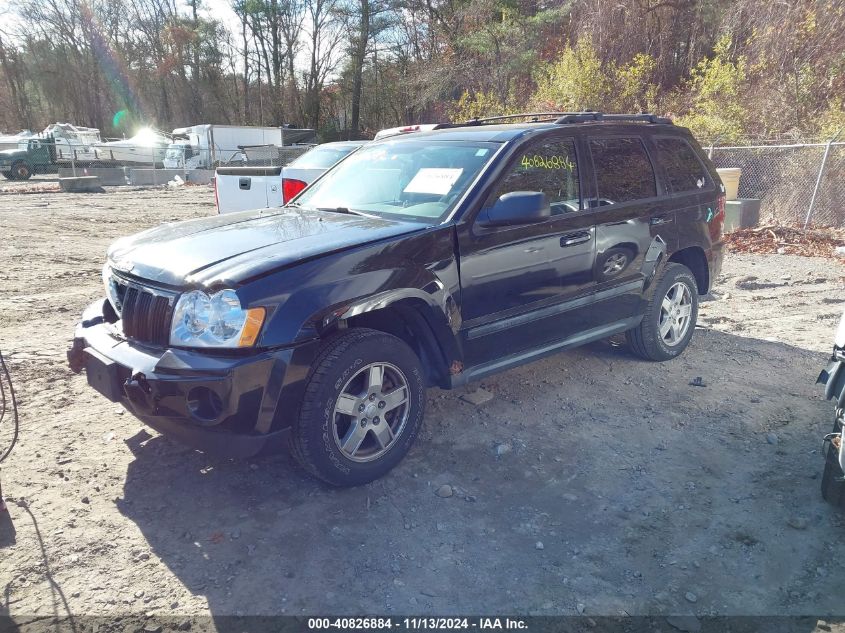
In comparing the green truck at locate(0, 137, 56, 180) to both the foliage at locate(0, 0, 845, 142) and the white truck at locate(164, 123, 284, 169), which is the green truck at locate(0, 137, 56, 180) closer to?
the white truck at locate(164, 123, 284, 169)

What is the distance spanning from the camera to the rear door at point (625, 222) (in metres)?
4.30

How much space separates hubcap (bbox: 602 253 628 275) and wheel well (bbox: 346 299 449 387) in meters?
1.55

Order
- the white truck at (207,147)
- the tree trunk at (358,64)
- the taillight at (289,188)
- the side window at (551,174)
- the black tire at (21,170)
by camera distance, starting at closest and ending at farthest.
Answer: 1. the side window at (551,174)
2. the taillight at (289,188)
3. the black tire at (21,170)
4. the white truck at (207,147)
5. the tree trunk at (358,64)

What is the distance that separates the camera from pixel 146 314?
2963mm

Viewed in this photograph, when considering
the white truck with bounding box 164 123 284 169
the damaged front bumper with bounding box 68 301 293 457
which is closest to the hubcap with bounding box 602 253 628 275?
the damaged front bumper with bounding box 68 301 293 457

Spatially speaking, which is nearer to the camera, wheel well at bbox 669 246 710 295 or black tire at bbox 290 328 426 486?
black tire at bbox 290 328 426 486

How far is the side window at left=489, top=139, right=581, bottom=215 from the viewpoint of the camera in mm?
3800

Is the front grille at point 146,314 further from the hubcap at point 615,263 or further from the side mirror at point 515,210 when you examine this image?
the hubcap at point 615,263

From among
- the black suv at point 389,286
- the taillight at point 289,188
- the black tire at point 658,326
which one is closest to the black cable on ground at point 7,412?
the black suv at point 389,286

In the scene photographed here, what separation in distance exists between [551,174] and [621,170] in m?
0.77

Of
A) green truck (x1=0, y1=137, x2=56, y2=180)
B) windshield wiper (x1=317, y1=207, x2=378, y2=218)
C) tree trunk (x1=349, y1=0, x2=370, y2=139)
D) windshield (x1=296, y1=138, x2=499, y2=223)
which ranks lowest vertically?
windshield wiper (x1=317, y1=207, x2=378, y2=218)

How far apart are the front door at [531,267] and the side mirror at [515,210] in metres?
0.06

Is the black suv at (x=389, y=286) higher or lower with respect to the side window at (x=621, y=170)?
lower

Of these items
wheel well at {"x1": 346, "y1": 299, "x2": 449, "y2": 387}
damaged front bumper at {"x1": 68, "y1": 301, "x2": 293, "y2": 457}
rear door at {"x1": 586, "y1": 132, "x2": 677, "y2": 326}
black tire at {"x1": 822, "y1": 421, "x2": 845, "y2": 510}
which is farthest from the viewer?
rear door at {"x1": 586, "y1": 132, "x2": 677, "y2": 326}
